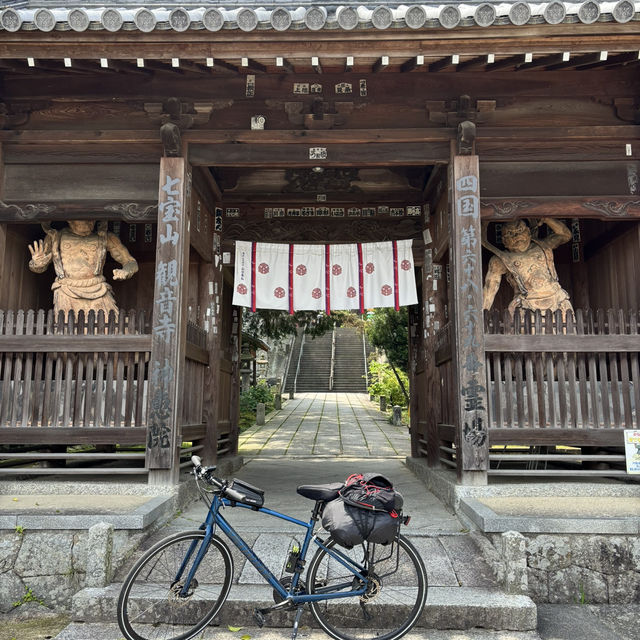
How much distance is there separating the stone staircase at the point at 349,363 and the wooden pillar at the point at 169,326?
27.7 metres

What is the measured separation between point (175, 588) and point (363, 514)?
1.39 m

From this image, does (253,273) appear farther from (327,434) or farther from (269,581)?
(327,434)

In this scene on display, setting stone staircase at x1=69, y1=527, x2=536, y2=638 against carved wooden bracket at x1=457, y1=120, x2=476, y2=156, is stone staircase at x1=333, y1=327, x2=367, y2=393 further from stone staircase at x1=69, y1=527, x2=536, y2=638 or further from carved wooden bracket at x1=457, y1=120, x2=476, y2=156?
stone staircase at x1=69, y1=527, x2=536, y2=638

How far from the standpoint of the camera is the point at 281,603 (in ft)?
11.9

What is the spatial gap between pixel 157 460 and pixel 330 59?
4.72 m

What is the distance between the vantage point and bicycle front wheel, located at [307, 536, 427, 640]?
375 centimetres

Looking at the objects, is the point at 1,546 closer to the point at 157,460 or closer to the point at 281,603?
the point at 157,460

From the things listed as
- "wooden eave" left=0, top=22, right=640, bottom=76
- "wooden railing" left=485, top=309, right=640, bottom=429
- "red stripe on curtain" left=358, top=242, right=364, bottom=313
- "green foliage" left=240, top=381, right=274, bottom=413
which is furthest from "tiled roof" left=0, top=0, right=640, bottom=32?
"green foliage" left=240, top=381, right=274, bottom=413

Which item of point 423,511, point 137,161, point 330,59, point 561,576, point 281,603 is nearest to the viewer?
point 281,603

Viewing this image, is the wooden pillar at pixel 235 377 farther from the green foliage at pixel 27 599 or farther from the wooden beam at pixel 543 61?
the wooden beam at pixel 543 61

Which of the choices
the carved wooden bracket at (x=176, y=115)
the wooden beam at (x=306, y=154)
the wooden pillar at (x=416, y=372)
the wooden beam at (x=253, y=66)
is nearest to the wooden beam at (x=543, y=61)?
the wooden beam at (x=306, y=154)

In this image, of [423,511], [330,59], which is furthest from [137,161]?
[423,511]

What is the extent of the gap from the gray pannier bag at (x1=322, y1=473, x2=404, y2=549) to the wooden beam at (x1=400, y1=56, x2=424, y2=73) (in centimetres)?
446

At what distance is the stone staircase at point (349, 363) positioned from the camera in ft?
113
